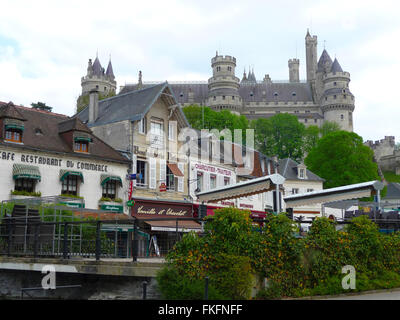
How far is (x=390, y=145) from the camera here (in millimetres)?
127125

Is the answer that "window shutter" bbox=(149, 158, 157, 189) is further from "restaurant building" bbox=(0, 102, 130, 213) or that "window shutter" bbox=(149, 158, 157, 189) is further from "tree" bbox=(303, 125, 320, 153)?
"tree" bbox=(303, 125, 320, 153)

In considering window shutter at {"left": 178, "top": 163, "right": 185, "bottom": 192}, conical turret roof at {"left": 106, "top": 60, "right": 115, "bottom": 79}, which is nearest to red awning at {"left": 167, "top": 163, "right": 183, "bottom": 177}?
window shutter at {"left": 178, "top": 163, "right": 185, "bottom": 192}

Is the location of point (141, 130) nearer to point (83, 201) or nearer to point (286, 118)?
point (83, 201)

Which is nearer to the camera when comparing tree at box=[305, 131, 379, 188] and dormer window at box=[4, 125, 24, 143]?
dormer window at box=[4, 125, 24, 143]

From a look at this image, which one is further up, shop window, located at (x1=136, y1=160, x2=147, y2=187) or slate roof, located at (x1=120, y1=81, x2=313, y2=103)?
slate roof, located at (x1=120, y1=81, x2=313, y2=103)

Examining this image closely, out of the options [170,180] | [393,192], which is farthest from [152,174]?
[393,192]

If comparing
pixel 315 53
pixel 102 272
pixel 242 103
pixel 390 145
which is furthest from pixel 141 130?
pixel 315 53

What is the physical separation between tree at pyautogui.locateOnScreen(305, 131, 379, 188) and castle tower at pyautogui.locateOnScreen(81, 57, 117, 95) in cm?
7217

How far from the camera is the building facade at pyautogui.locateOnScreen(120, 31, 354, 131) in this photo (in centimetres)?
11106

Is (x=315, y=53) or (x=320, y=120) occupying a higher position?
(x=315, y=53)

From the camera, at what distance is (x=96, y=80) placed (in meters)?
120
